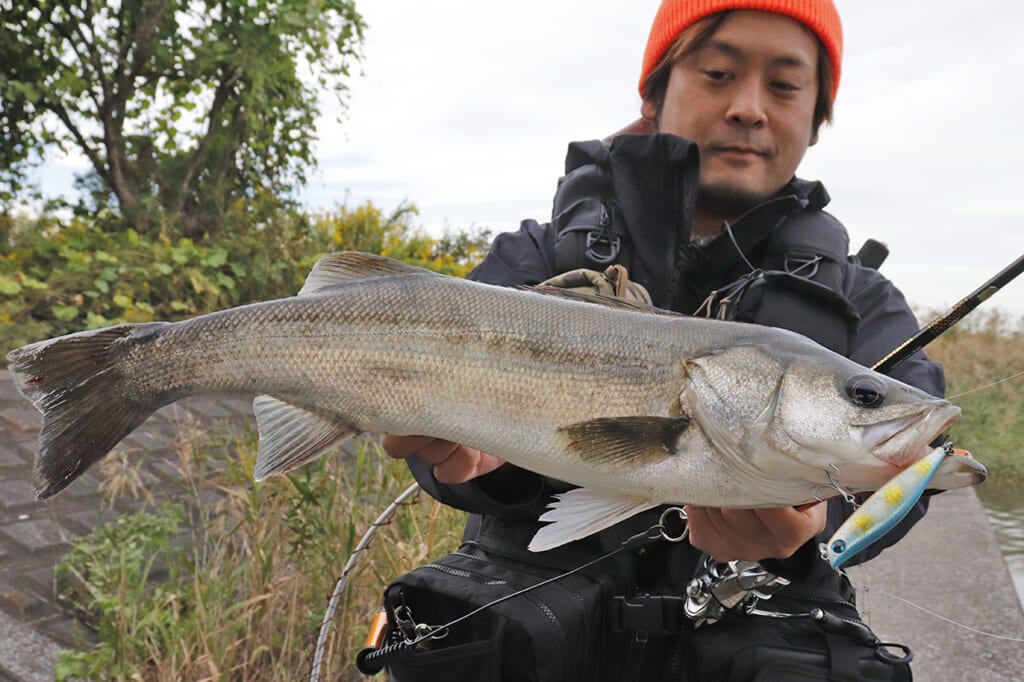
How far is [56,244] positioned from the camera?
23.7ft

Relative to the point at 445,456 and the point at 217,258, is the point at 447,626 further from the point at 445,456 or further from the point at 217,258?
the point at 217,258

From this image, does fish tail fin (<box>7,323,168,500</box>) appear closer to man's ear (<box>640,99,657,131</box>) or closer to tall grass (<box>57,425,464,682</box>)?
tall grass (<box>57,425,464,682</box>)

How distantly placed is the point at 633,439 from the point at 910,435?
1.84ft

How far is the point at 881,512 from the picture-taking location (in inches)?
56.9

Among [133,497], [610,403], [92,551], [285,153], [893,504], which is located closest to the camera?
[893,504]

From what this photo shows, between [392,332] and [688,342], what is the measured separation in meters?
0.71

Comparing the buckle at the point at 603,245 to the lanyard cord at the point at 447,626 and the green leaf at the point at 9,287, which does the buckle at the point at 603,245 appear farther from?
the green leaf at the point at 9,287

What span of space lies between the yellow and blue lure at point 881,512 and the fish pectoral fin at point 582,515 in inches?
17.0

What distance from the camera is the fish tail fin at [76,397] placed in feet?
6.25

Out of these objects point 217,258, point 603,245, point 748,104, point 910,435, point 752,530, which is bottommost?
point 752,530

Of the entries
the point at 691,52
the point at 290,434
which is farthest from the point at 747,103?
the point at 290,434

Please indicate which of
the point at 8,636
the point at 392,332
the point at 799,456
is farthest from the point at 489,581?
the point at 8,636

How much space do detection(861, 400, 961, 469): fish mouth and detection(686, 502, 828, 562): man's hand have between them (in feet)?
0.83

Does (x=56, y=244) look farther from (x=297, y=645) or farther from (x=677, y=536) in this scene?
(x=677, y=536)
